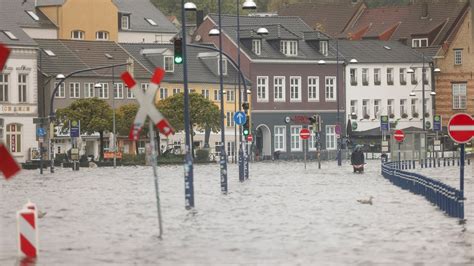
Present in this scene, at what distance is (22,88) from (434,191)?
7755 centimetres

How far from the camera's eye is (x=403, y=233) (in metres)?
31.3

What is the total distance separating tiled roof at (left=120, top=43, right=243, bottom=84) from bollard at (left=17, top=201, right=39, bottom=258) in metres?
104

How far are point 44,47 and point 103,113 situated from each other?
15.8m

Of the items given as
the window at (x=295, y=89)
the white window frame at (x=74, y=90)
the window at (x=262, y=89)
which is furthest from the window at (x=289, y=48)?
the white window frame at (x=74, y=90)

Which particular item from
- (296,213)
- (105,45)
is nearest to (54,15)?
(105,45)

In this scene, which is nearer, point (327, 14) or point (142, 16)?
point (142, 16)

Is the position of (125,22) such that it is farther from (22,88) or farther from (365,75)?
(22,88)

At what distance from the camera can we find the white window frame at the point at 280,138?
5418 inches

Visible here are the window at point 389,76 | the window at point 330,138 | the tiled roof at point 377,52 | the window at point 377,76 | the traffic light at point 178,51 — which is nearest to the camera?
the traffic light at point 178,51

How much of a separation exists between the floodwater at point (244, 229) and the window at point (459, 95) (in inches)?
3743

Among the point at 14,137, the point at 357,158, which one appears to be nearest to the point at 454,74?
the point at 14,137

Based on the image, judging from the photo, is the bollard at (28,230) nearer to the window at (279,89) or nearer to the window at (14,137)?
the window at (14,137)

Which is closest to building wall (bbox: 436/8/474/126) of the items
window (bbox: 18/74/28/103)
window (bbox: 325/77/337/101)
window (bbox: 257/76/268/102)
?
window (bbox: 325/77/337/101)

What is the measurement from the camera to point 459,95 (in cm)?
15025
